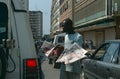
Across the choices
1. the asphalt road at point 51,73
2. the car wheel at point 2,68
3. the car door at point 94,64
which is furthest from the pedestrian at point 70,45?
the asphalt road at point 51,73

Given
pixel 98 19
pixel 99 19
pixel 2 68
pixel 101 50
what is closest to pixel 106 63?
pixel 101 50

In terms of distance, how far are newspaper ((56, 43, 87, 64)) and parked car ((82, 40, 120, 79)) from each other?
0.69m

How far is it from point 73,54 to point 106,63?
116cm

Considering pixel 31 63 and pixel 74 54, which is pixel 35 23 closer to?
pixel 74 54

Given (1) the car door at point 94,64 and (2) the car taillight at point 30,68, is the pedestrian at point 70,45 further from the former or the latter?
(2) the car taillight at point 30,68

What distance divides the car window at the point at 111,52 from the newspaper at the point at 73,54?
96cm

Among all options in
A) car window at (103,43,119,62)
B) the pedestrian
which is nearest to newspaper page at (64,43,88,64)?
the pedestrian

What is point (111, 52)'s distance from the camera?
8.31 metres

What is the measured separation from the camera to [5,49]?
480 centimetres

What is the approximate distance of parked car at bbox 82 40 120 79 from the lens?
7551mm

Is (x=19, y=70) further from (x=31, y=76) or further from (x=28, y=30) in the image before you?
(x=28, y=30)

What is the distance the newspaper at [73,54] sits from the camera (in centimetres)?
723

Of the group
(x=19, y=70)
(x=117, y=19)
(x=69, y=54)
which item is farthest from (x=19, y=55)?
(x=117, y=19)

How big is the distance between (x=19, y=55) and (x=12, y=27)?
1.16ft
